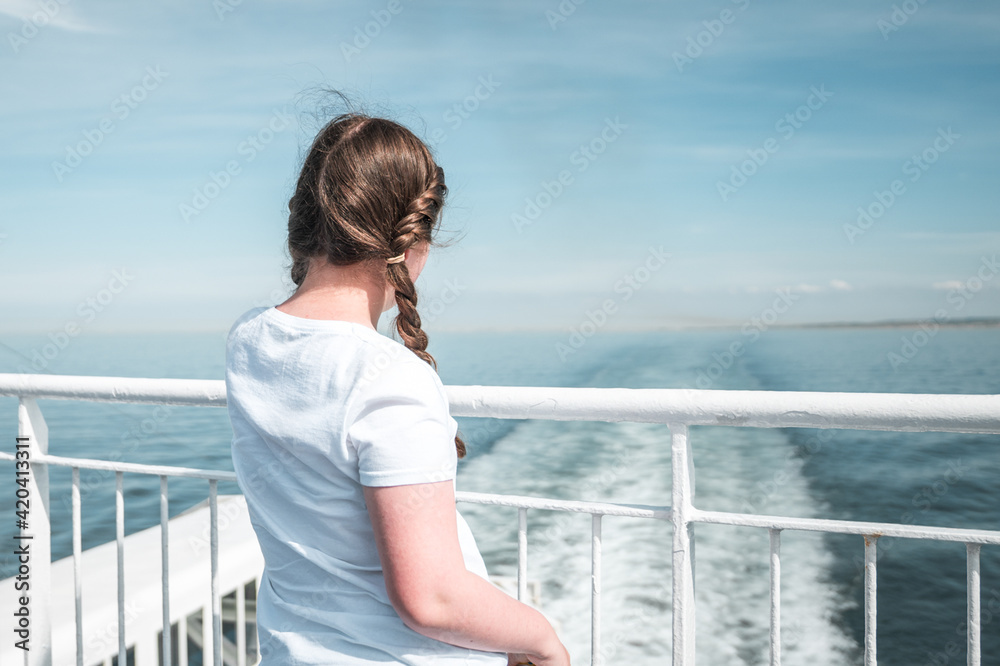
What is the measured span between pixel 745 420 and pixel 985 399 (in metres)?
0.35

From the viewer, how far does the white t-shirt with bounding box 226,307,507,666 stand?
68 centimetres

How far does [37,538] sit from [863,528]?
2.07 meters

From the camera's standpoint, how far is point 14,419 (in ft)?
6.24

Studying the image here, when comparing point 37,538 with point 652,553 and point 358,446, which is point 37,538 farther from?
point 652,553

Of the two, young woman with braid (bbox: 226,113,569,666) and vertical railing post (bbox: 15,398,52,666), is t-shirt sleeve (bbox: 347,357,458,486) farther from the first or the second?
vertical railing post (bbox: 15,398,52,666)

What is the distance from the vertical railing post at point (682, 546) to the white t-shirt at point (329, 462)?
0.51 meters

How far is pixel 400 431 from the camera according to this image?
67cm

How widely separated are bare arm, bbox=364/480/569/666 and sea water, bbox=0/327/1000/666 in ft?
1.42

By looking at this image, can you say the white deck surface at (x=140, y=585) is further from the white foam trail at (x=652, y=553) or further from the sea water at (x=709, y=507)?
the white foam trail at (x=652, y=553)

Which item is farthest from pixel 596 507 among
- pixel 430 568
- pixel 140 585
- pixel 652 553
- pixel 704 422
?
pixel 652 553

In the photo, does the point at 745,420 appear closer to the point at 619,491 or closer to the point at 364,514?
the point at 364,514

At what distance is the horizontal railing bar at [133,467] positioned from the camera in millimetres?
1597

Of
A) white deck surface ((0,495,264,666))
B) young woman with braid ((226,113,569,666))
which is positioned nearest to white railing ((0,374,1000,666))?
young woman with braid ((226,113,569,666))

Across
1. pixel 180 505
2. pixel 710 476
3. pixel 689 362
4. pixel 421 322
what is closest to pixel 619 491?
pixel 710 476
